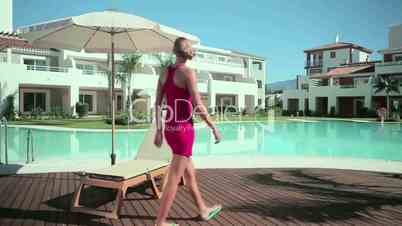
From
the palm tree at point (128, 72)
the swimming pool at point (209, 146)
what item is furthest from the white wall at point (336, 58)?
the swimming pool at point (209, 146)

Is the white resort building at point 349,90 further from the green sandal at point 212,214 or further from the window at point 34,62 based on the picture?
the green sandal at point 212,214

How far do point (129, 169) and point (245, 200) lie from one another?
5.25 ft

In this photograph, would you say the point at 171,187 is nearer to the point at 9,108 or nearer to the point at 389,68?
the point at 9,108

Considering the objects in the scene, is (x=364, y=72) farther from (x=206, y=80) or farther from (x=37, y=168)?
(x=37, y=168)

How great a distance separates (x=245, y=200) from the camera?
4.86 meters

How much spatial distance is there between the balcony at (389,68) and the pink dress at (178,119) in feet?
127

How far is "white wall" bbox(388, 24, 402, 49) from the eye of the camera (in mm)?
44844

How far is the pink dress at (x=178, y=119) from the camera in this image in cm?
339

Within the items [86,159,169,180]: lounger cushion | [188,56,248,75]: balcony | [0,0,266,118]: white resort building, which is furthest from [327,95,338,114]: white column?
[86,159,169,180]: lounger cushion

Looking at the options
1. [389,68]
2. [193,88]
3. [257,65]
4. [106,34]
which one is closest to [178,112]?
[193,88]

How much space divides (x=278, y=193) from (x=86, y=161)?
4469mm

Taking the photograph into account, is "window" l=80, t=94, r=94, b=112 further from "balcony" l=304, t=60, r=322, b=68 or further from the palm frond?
"balcony" l=304, t=60, r=322, b=68

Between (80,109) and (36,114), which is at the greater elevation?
(80,109)

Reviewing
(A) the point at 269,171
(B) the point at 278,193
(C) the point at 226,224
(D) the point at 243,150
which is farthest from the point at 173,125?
(D) the point at 243,150
